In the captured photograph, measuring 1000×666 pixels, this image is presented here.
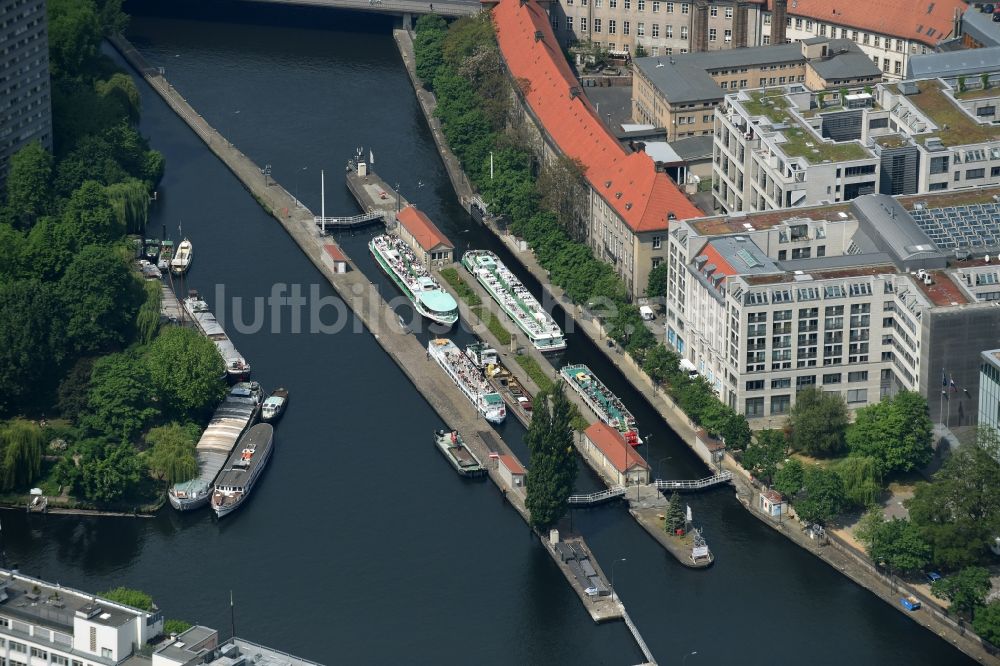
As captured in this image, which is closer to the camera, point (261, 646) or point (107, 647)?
point (107, 647)

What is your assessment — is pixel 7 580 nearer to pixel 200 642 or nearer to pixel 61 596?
pixel 61 596

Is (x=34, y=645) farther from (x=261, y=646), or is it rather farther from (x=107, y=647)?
(x=261, y=646)

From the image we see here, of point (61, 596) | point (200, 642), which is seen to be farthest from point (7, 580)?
point (200, 642)

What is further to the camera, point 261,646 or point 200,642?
point 261,646

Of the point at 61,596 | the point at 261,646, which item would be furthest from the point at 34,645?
the point at 261,646

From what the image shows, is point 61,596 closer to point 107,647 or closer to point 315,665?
point 107,647
